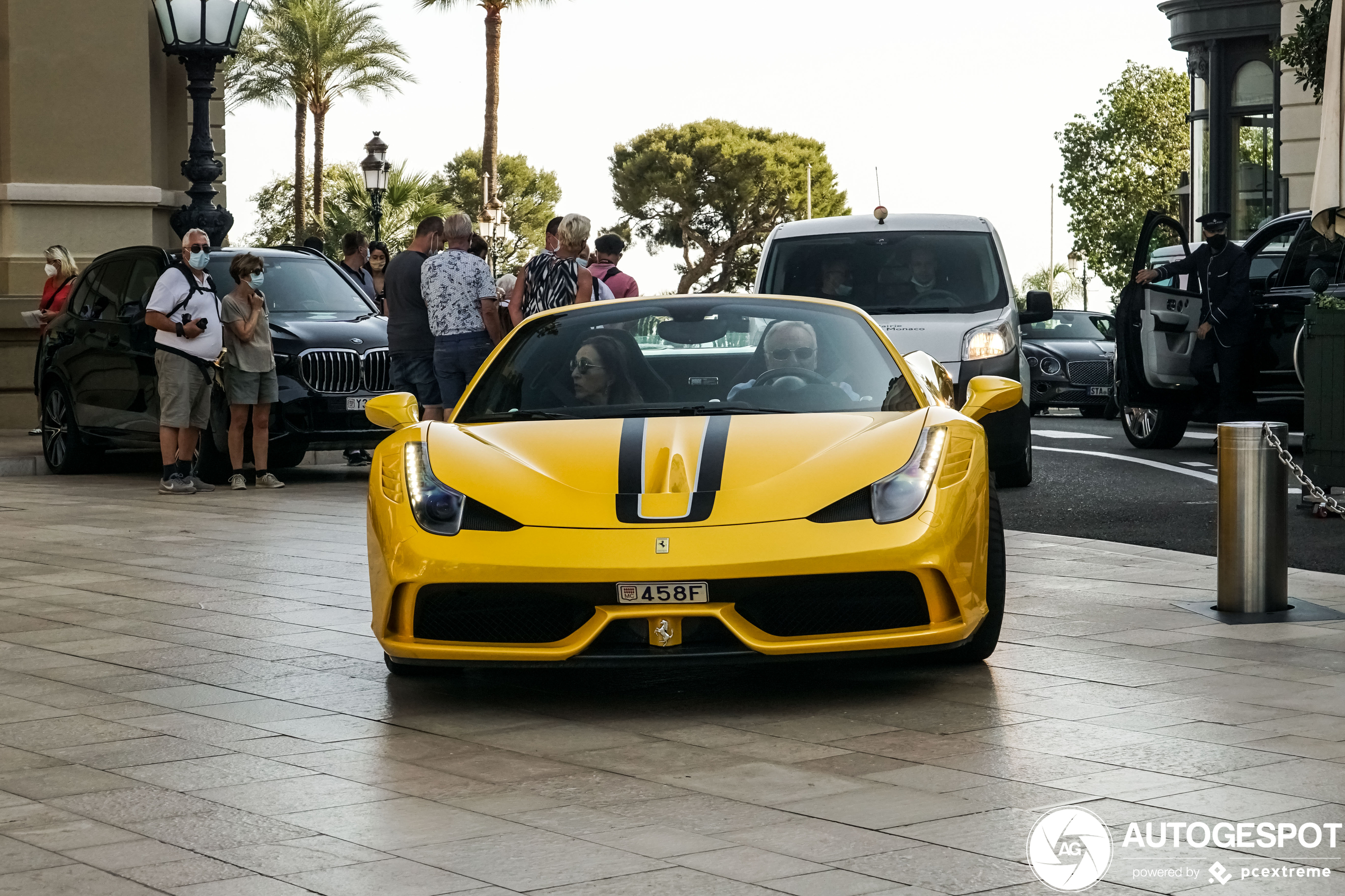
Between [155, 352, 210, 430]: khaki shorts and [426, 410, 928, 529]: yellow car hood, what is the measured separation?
770 centimetres

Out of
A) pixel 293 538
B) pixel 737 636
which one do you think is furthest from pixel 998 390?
pixel 293 538

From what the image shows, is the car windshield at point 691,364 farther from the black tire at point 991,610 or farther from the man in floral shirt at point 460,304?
the man in floral shirt at point 460,304

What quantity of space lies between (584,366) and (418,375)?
6.75 meters

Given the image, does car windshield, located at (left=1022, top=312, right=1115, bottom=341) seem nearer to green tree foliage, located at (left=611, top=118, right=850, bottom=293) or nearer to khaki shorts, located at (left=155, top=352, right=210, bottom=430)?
khaki shorts, located at (left=155, top=352, right=210, bottom=430)

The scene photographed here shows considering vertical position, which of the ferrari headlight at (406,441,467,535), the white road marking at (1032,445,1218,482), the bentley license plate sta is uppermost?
the ferrari headlight at (406,441,467,535)

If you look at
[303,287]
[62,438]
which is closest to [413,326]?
[303,287]

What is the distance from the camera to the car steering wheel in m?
6.46

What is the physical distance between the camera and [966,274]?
499 inches

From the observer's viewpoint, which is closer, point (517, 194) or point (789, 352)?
point (789, 352)

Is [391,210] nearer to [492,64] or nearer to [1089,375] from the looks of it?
[492,64]

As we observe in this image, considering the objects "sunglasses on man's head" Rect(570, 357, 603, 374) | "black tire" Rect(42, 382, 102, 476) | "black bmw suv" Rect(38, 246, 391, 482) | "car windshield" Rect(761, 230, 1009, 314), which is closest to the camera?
"sunglasses on man's head" Rect(570, 357, 603, 374)

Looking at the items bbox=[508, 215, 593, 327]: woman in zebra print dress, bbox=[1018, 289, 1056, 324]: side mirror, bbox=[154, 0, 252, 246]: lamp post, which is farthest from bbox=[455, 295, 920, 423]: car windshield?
bbox=[154, 0, 252, 246]: lamp post

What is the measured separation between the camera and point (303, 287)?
1516cm

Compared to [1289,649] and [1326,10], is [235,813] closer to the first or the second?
[1289,649]
